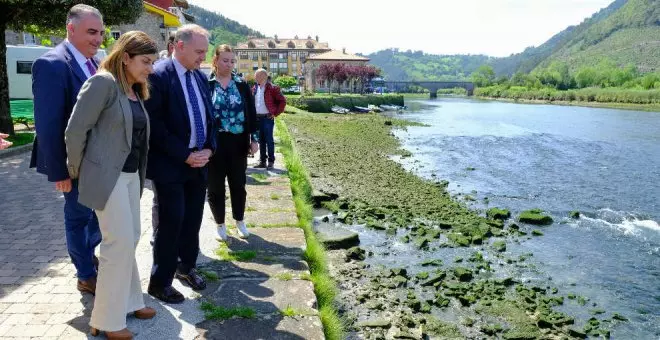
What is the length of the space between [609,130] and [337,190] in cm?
2955

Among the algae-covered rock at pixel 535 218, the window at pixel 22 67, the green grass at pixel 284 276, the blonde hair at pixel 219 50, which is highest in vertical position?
the window at pixel 22 67

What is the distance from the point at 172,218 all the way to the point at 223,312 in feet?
2.66

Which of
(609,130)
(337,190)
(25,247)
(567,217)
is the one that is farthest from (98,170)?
(609,130)

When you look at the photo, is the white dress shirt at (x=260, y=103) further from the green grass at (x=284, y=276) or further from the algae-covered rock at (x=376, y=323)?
the green grass at (x=284, y=276)

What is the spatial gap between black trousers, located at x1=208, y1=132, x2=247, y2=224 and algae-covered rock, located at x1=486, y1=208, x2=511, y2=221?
773cm

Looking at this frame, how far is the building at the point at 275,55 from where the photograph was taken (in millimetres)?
107375

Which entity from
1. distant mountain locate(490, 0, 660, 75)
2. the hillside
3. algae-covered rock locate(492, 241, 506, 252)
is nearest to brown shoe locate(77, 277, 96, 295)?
algae-covered rock locate(492, 241, 506, 252)

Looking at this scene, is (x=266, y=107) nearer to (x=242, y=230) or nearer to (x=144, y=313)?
(x=242, y=230)

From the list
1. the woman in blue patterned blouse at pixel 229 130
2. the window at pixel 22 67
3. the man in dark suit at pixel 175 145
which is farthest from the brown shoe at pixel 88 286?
the window at pixel 22 67

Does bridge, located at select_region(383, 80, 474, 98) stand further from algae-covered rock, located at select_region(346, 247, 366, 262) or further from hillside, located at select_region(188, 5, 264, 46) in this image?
algae-covered rock, located at select_region(346, 247, 366, 262)

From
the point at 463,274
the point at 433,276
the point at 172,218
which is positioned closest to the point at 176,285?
the point at 172,218

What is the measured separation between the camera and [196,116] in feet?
13.6

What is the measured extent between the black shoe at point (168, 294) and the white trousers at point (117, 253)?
615 mm

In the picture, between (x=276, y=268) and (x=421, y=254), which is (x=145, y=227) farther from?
(x=421, y=254)
